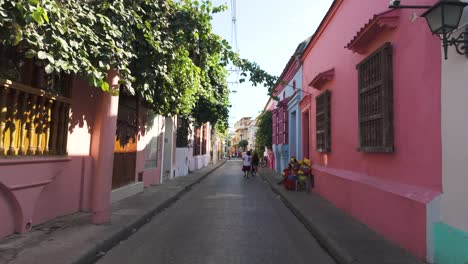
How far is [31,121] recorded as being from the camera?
19.8 ft

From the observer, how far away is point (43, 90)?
6.18m

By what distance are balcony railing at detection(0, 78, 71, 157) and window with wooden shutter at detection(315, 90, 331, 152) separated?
6.54 m

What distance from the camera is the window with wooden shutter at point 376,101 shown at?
590 centimetres

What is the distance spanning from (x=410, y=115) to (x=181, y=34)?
15.1 ft

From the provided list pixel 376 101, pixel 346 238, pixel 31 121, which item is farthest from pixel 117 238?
pixel 376 101

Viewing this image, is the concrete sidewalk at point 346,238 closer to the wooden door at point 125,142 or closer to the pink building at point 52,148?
the pink building at point 52,148

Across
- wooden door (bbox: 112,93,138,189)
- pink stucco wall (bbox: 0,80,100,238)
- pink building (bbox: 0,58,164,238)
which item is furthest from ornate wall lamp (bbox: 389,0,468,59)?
wooden door (bbox: 112,93,138,189)

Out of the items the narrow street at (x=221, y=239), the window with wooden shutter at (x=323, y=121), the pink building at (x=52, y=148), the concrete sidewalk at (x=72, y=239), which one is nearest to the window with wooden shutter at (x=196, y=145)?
the window with wooden shutter at (x=323, y=121)

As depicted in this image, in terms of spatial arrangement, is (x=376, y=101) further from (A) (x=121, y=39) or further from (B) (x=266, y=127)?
(B) (x=266, y=127)

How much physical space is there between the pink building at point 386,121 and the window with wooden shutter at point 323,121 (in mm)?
92

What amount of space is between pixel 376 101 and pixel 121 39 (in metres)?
4.55

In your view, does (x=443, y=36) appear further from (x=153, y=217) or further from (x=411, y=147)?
(x=153, y=217)

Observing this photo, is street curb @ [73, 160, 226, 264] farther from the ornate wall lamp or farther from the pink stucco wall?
the ornate wall lamp

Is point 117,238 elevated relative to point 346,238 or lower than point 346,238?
lower
